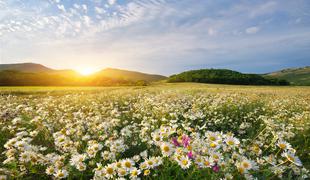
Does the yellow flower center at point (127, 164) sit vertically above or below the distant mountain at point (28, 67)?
below

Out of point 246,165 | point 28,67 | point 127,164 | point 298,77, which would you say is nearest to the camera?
point 246,165

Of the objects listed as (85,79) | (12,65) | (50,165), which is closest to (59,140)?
(50,165)

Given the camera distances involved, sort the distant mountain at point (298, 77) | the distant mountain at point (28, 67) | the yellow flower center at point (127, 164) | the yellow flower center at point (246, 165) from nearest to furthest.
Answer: the yellow flower center at point (246, 165)
the yellow flower center at point (127, 164)
the distant mountain at point (28, 67)
the distant mountain at point (298, 77)

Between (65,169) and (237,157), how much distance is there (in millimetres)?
2159

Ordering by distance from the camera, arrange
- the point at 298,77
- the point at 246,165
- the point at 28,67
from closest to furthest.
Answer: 1. the point at 246,165
2. the point at 28,67
3. the point at 298,77

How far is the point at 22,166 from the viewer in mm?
2965

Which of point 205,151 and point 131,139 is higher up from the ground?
point 205,151

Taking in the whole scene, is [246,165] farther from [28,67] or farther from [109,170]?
[28,67]

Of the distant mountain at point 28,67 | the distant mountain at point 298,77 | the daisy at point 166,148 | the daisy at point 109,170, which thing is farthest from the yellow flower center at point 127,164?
the distant mountain at point 298,77

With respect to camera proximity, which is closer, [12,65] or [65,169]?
[65,169]

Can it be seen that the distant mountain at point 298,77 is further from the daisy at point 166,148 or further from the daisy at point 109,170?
the daisy at point 109,170

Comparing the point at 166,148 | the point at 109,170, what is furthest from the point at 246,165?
the point at 109,170

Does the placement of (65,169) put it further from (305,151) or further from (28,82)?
(28,82)

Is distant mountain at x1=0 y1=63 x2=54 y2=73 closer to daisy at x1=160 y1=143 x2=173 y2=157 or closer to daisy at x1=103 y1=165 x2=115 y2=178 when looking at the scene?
daisy at x1=103 y1=165 x2=115 y2=178
